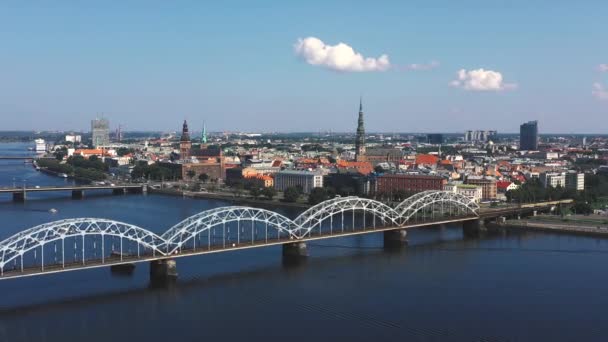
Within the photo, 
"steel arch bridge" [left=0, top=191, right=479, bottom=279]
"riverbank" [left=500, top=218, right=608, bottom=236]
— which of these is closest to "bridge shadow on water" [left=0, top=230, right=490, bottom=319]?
"steel arch bridge" [left=0, top=191, right=479, bottom=279]

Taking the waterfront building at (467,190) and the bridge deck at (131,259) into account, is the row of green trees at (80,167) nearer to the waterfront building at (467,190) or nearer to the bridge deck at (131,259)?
the waterfront building at (467,190)

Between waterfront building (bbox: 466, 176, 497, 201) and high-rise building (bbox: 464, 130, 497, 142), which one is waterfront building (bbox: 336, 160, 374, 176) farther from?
high-rise building (bbox: 464, 130, 497, 142)

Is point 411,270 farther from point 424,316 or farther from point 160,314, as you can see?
point 160,314

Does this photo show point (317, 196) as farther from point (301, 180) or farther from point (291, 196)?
point (301, 180)

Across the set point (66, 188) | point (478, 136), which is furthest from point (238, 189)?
point (478, 136)

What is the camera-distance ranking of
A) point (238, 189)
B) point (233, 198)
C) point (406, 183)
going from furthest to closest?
point (238, 189), point (233, 198), point (406, 183)

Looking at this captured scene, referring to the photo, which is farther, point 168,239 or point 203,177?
point 203,177

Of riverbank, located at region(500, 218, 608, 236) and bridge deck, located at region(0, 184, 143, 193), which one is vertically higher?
bridge deck, located at region(0, 184, 143, 193)
